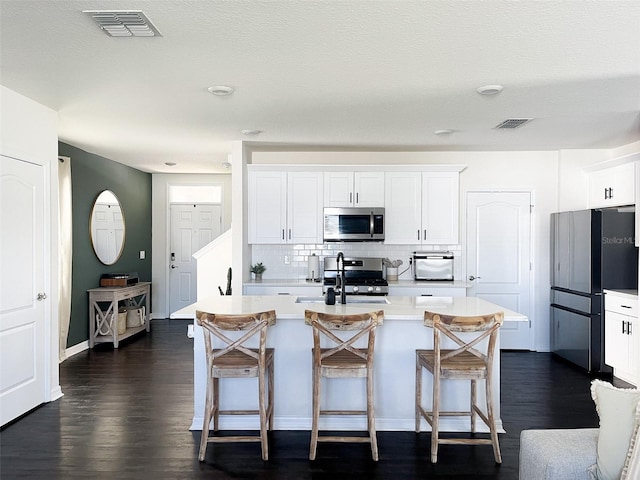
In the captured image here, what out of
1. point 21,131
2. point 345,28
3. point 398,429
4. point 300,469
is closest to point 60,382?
point 21,131

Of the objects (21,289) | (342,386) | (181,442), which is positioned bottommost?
(181,442)

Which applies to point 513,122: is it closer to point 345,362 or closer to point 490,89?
point 490,89

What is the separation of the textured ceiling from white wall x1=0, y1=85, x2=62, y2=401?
0.16m

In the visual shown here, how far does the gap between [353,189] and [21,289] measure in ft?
12.1

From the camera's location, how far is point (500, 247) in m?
6.25

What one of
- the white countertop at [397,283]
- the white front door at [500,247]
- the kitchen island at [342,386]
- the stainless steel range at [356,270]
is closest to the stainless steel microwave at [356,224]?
the stainless steel range at [356,270]

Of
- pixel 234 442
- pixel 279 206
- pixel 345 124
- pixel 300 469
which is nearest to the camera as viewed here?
pixel 300 469

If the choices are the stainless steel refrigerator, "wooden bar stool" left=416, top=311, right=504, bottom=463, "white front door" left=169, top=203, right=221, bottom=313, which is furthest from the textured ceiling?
"white front door" left=169, top=203, right=221, bottom=313

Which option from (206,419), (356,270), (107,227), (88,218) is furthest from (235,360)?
(107,227)

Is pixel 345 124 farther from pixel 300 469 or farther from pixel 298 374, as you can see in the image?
pixel 300 469

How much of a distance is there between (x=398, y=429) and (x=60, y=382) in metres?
3.36

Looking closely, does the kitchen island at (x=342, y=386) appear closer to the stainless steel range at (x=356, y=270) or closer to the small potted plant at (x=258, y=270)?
the stainless steel range at (x=356, y=270)

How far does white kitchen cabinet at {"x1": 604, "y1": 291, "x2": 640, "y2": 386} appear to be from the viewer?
4.63 meters

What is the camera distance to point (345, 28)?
2.56 metres
